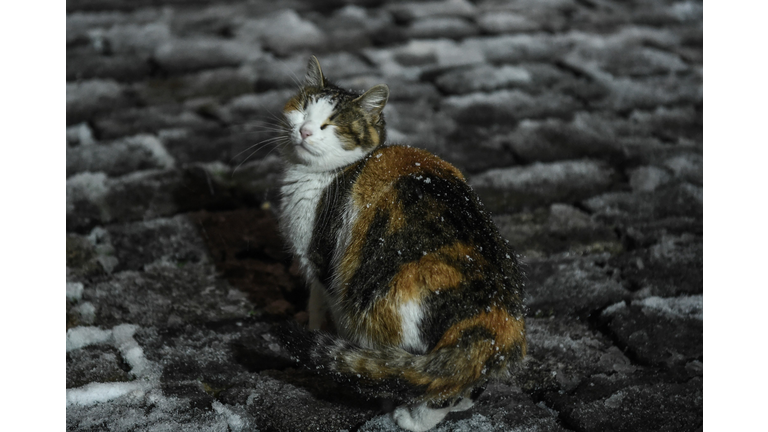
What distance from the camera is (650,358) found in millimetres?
2330

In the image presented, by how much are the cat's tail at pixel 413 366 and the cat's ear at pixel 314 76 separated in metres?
0.89

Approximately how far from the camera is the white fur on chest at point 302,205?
7.25 ft

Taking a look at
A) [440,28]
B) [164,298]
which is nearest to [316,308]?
[164,298]

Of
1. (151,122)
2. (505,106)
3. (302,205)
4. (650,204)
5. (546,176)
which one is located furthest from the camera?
(505,106)

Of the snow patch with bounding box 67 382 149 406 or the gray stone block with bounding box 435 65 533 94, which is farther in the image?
the gray stone block with bounding box 435 65 533 94

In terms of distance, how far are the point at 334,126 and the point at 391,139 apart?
134cm

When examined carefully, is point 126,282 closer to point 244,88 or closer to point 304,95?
point 304,95

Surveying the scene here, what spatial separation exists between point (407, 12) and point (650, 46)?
5.36 feet

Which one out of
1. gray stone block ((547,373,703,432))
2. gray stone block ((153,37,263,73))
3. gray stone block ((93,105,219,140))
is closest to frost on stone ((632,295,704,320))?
gray stone block ((547,373,703,432))

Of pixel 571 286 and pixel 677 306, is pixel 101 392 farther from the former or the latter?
pixel 677 306

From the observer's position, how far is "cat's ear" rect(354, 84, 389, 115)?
2.16 m

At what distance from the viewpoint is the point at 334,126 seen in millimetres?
2143

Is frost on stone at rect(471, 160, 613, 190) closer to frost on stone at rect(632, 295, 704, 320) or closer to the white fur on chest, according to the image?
frost on stone at rect(632, 295, 704, 320)

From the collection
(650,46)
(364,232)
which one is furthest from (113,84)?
(650,46)
